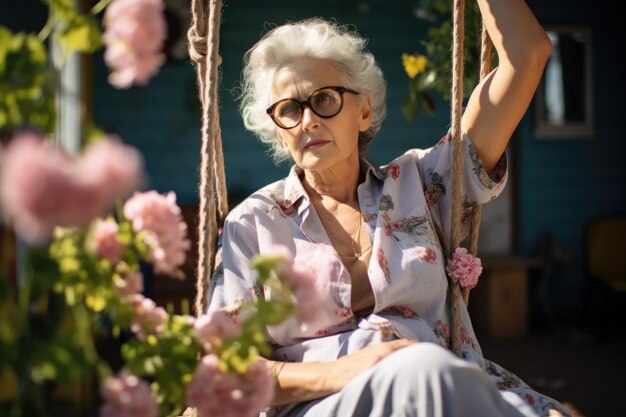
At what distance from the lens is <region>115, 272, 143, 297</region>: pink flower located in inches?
46.7

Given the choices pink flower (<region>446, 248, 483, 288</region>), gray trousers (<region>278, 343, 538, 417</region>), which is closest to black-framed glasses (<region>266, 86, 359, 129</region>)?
pink flower (<region>446, 248, 483, 288</region>)

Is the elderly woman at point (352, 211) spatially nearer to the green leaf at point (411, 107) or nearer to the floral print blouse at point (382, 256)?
the floral print blouse at point (382, 256)

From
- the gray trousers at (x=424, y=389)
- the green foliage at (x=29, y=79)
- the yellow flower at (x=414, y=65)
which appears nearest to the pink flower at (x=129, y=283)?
the green foliage at (x=29, y=79)

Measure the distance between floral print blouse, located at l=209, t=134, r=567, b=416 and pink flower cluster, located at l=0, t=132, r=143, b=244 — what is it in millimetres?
1057

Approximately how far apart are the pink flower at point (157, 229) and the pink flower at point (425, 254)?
0.92m

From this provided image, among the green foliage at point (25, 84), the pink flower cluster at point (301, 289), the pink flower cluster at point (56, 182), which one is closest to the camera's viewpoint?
the pink flower cluster at point (56, 182)

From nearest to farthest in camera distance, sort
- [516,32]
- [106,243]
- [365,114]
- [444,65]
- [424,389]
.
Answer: [106,243] < [424,389] < [516,32] < [365,114] < [444,65]

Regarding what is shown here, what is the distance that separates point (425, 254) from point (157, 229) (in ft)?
3.19

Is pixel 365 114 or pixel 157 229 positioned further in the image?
pixel 365 114

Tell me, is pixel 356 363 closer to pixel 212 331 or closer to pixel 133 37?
pixel 212 331

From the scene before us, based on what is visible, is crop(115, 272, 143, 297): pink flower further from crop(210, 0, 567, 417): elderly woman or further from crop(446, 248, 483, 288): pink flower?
crop(446, 248, 483, 288): pink flower

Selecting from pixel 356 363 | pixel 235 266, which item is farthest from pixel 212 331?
pixel 235 266

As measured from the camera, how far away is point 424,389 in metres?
1.52

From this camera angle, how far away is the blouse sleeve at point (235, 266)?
195cm
